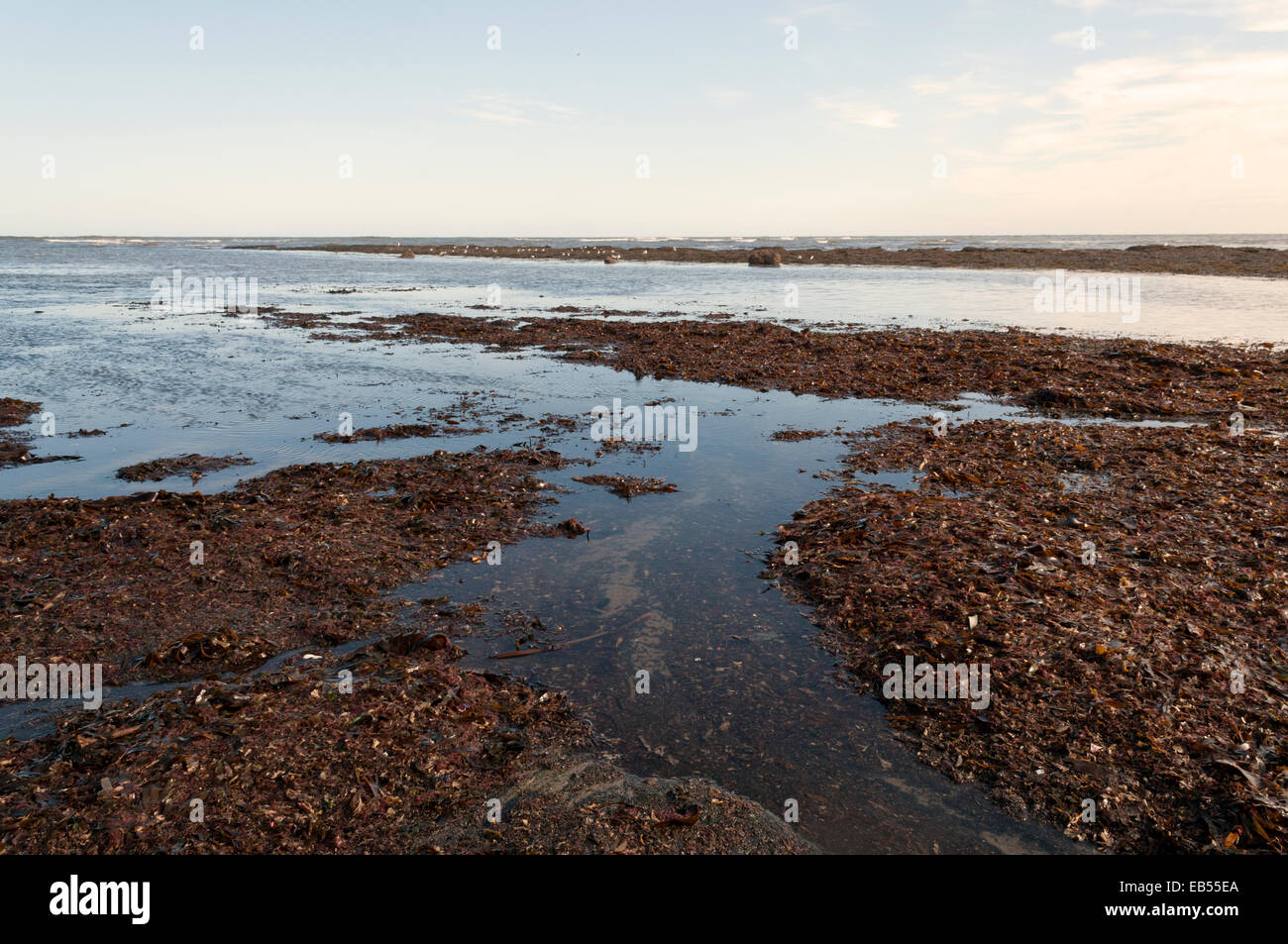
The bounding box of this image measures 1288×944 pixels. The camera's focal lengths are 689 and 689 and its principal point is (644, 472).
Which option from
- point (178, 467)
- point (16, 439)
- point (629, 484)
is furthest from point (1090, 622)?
point (16, 439)

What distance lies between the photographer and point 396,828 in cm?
466

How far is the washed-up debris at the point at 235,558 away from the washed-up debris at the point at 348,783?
1146 mm

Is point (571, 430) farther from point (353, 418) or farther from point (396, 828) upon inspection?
point (396, 828)

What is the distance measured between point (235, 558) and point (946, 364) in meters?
20.2

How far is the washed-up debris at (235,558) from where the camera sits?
6918 mm

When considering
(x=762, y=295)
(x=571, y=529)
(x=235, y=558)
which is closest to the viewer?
(x=235, y=558)

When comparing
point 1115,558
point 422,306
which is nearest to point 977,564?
point 1115,558

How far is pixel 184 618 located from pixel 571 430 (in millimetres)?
8986

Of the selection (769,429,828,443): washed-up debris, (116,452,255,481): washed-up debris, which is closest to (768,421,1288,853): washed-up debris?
(769,429,828,443): washed-up debris

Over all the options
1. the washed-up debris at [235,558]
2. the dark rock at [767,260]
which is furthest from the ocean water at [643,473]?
the dark rock at [767,260]

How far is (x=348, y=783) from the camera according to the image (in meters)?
5.07

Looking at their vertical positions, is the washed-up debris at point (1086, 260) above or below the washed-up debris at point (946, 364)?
above

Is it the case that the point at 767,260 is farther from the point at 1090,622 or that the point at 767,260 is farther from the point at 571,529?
the point at 1090,622

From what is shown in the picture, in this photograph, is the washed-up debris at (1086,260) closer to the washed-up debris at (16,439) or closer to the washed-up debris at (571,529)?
the washed-up debris at (571,529)
